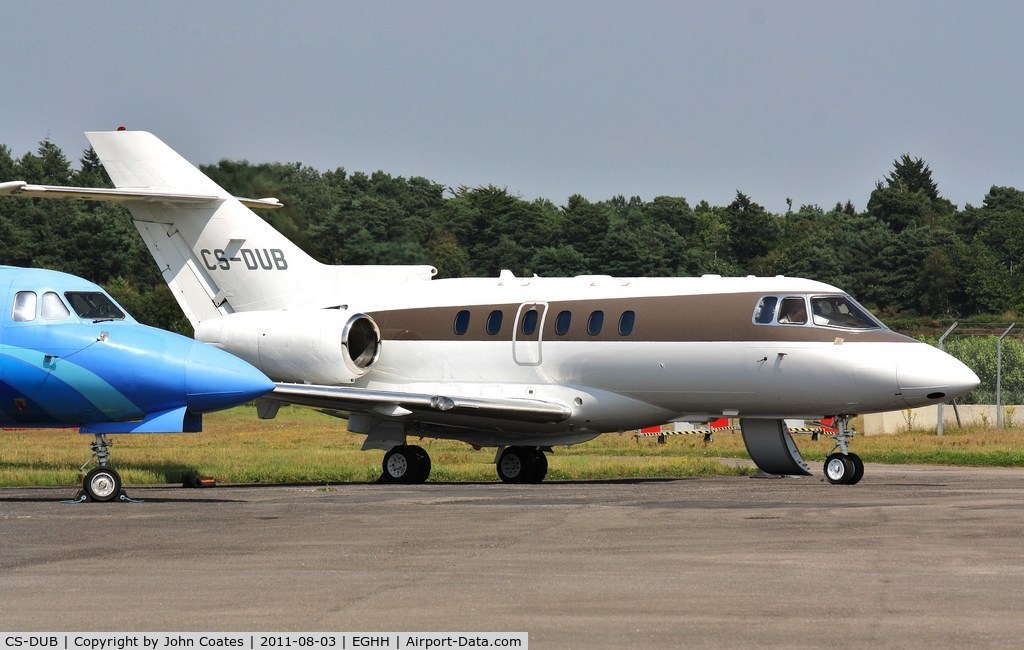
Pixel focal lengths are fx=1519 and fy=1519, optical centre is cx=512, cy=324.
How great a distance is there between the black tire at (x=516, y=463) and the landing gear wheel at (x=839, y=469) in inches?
223

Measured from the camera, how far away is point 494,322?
26.2 meters

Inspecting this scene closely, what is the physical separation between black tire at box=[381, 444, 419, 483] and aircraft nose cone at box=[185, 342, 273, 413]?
7.41 metres

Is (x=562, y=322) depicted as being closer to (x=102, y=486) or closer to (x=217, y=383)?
(x=217, y=383)

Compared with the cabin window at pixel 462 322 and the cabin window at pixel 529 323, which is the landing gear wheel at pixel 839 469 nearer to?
the cabin window at pixel 529 323

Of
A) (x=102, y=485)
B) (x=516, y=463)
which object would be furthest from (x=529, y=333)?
(x=102, y=485)

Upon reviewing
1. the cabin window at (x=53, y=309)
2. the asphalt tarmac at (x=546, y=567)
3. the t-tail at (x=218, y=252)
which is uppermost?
the t-tail at (x=218, y=252)

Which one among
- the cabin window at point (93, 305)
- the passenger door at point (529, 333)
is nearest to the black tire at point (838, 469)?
the passenger door at point (529, 333)

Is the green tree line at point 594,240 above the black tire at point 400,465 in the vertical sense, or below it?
above

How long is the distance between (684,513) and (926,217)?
8495 cm

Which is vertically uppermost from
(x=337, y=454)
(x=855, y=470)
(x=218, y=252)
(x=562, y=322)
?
(x=218, y=252)

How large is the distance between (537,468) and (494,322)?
2644mm

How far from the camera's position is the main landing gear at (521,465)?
26328 mm

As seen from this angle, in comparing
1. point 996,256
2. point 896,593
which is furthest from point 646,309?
point 996,256

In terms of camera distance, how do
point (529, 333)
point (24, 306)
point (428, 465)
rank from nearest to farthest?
point (24, 306) < point (529, 333) < point (428, 465)
